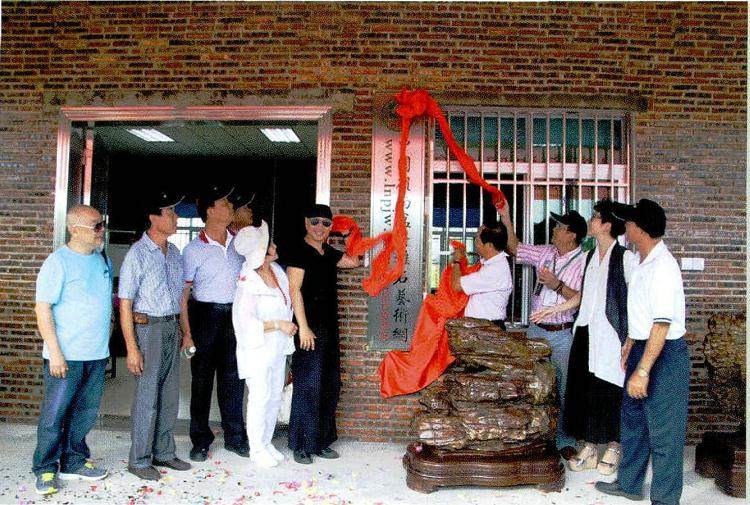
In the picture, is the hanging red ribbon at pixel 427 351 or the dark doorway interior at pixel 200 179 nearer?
the hanging red ribbon at pixel 427 351

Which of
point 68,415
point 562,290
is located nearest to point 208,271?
point 68,415

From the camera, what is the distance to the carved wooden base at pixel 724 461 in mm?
3777

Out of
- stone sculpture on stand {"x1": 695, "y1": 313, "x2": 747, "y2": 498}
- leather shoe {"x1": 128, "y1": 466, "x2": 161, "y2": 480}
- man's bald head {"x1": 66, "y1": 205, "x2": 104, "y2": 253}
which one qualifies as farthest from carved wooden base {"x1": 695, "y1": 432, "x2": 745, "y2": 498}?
man's bald head {"x1": 66, "y1": 205, "x2": 104, "y2": 253}

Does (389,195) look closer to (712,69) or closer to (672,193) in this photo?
(672,193)

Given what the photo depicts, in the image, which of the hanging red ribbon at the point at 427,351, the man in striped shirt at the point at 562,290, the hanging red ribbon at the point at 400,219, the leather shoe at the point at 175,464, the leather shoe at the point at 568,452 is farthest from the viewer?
the hanging red ribbon at the point at 400,219

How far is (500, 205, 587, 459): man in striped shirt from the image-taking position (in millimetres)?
4508

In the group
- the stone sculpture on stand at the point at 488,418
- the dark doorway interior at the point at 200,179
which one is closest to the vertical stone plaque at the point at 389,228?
the stone sculpture on stand at the point at 488,418

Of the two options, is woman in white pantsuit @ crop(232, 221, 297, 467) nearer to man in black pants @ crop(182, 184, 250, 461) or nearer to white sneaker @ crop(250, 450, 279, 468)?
white sneaker @ crop(250, 450, 279, 468)

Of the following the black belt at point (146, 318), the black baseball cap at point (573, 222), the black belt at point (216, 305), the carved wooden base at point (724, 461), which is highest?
the black baseball cap at point (573, 222)

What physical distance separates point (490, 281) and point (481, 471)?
4.61 feet

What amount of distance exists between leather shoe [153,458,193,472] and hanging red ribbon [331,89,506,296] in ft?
6.18

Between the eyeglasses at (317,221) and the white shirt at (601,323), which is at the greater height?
the eyeglasses at (317,221)

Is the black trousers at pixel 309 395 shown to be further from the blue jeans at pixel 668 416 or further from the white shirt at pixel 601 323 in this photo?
the blue jeans at pixel 668 416

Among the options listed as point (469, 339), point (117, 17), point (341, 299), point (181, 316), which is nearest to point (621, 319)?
point (469, 339)
